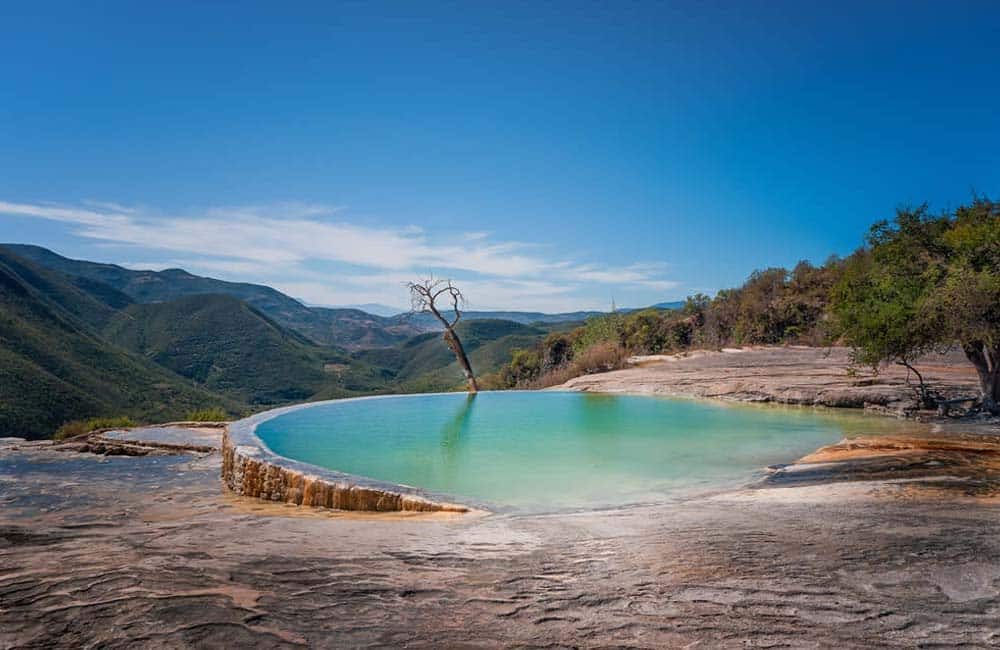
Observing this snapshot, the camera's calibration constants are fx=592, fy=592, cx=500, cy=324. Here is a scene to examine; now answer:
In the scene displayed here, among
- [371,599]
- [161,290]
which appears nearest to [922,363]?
[371,599]

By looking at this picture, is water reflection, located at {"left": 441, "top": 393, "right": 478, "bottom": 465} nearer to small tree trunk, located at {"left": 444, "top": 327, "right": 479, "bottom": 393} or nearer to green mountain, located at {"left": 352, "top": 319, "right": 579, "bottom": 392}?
small tree trunk, located at {"left": 444, "top": 327, "right": 479, "bottom": 393}

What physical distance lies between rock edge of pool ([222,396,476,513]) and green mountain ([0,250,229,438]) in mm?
26335

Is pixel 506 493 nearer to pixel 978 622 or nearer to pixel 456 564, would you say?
pixel 456 564

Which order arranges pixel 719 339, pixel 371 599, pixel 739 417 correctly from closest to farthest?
pixel 371 599, pixel 739 417, pixel 719 339

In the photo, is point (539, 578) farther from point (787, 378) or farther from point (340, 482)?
point (787, 378)

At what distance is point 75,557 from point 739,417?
370 inches

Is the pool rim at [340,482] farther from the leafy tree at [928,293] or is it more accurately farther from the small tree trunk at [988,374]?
the small tree trunk at [988,374]

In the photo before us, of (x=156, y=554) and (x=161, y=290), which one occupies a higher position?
(x=161, y=290)

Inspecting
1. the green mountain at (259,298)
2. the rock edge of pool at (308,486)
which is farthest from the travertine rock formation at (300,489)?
the green mountain at (259,298)

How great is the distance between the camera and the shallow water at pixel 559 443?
5.60 meters

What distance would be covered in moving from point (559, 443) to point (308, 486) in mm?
3648

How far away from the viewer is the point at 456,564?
2652mm

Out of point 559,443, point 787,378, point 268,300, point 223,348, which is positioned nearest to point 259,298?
point 268,300

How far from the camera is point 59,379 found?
33.2 m
